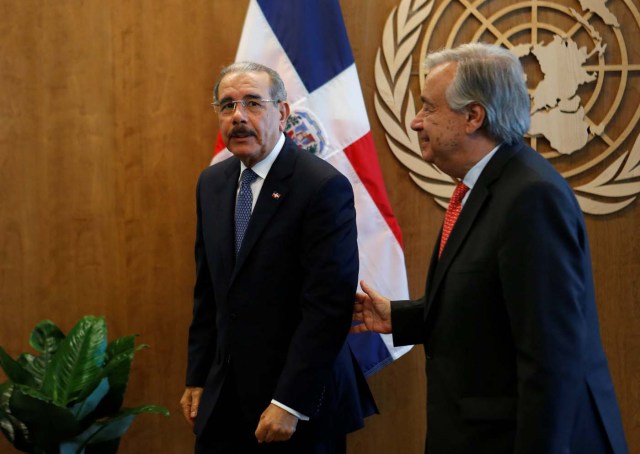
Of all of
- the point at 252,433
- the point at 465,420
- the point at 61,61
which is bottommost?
the point at 252,433

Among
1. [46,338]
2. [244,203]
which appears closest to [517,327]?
[244,203]

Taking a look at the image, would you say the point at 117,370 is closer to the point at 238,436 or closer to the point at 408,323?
the point at 238,436

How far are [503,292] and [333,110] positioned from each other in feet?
4.86

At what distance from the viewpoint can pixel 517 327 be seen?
1.44m

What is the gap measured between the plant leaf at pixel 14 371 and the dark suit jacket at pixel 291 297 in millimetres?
812

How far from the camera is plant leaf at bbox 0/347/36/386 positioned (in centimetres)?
258

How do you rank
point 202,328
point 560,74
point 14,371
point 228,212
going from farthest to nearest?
point 560,74 → point 14,371 → point 202,328 → point 228,212

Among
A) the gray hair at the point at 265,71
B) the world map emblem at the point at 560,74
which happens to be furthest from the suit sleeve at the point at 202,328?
the world map emblem at the point at 560,74

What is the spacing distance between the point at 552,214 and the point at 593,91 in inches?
69.8

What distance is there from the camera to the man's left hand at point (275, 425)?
1933 millimetres

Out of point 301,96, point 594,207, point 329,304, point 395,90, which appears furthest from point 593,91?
point 329,304

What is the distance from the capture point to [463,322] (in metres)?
1.54

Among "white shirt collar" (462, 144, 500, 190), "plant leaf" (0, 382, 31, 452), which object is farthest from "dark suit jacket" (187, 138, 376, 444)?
"plant leaf" (0, 382, 31, 452)

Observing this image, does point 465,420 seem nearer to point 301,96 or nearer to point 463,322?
point 463,322
